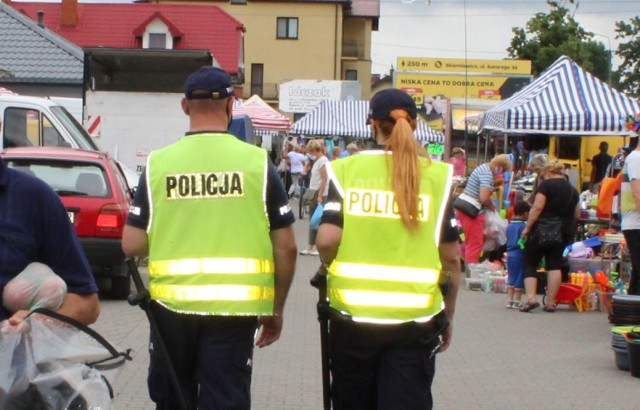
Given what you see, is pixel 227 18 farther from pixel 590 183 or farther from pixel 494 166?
pixel 494 166

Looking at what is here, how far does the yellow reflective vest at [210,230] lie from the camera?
4996 mm

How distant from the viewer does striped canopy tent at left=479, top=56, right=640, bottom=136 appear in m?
17.2

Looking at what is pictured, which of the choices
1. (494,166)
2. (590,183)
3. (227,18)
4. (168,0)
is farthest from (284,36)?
(494,166)

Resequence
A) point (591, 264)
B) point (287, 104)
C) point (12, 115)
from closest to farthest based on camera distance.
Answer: point (591, 264) → point (12, 115) → point (287, 104)

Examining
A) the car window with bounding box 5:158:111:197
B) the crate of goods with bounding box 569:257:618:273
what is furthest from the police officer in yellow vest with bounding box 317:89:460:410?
the crate of goods with bounding box 569:257:618:273

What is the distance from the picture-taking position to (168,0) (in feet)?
261

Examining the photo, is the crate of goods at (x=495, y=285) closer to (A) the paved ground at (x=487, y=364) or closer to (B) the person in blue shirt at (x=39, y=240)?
(A) the paved ground at (x=487, y=364)

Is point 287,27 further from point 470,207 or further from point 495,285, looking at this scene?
point 495,285

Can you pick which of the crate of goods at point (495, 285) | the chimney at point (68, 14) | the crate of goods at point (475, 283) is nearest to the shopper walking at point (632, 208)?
the crate of goods at point (495, 285)

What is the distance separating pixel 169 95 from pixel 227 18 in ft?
139

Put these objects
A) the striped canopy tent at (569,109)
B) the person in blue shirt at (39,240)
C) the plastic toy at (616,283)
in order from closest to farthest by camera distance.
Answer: the person in blue shirt at (39,240) → the plastic toy at (616,283) → the striped canopy tent at (569,109)

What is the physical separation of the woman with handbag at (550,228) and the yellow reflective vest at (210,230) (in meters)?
8.97

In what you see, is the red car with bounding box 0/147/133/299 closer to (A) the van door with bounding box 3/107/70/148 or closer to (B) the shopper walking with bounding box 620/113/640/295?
(A) the van door with bounding box 3/107/70/148

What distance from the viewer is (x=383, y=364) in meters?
5.07
